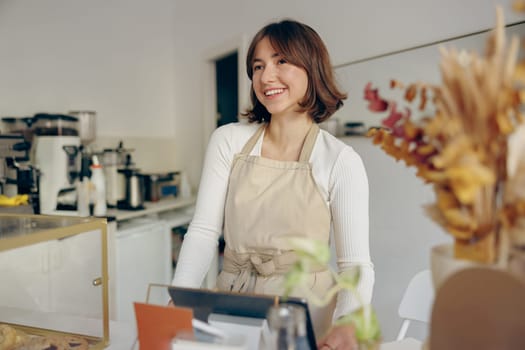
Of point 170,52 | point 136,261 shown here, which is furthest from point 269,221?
point 170,52

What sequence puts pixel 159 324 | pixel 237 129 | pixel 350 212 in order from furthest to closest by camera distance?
pixel 237 129, pixel 350 212, pixel 159 324

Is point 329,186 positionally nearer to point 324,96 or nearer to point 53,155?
point 324,96

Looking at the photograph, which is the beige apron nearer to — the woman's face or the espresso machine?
the woman's face

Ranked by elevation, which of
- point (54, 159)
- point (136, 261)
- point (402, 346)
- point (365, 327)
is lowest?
point (136, 261)

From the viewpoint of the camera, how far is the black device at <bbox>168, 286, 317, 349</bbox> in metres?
0.73

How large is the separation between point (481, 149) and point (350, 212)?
2.19ft

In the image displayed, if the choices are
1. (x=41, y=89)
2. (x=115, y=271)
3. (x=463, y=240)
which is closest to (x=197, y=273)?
(x=463, y=240)

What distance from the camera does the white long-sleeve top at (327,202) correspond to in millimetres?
1173

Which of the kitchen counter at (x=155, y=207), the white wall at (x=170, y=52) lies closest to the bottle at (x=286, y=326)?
the white wall at (x=170, y=52)

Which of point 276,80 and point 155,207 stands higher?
Answer: point 276,80

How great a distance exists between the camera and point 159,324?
2.31ft

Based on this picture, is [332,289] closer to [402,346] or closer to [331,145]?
[402,346]

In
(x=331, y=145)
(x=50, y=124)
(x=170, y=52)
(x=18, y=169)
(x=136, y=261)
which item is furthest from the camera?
(x=170, y=52)

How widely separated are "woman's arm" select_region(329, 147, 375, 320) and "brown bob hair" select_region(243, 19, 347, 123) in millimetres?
185
